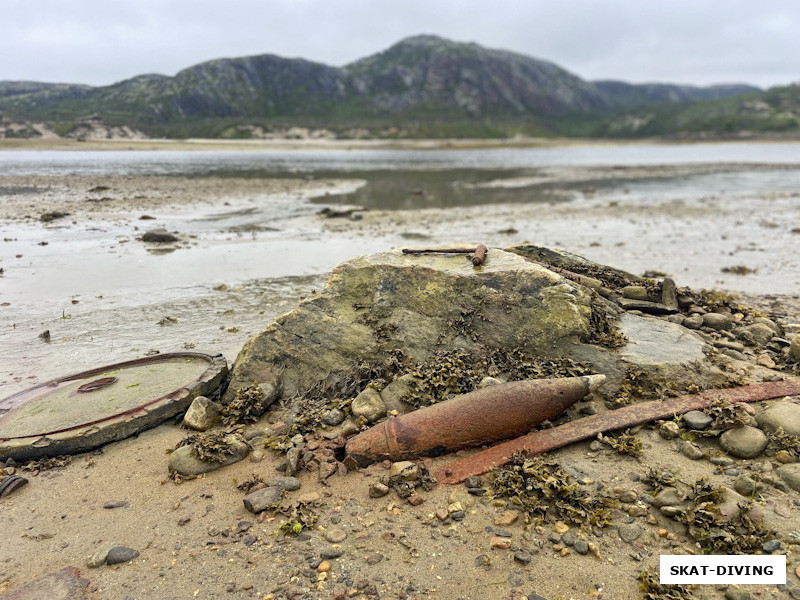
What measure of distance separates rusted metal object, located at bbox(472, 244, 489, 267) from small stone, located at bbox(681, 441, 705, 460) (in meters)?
3.27

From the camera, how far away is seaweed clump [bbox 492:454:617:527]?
3768 millimetres

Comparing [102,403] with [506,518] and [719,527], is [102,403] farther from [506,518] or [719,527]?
[719,527]

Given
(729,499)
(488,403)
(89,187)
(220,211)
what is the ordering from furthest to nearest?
(89,187), (220,211), (488,403), (729,499)

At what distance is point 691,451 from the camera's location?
4359mm

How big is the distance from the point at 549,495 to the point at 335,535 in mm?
1860

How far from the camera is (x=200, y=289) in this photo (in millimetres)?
10742

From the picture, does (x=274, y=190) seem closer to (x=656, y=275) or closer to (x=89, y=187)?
(x=89, y=187)

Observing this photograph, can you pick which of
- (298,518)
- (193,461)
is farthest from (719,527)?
(193,461)

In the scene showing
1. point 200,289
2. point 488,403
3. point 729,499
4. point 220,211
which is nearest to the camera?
point 729,499

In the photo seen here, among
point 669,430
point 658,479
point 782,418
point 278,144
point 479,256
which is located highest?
point 278,144

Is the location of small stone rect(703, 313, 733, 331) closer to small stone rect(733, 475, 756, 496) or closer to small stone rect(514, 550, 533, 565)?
small stone rect(733, 475, 756, 496)

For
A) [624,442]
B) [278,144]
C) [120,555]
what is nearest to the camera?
[120,555]

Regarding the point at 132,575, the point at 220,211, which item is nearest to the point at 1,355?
the point at 132,575

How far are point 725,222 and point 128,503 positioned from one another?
23.4 metres
